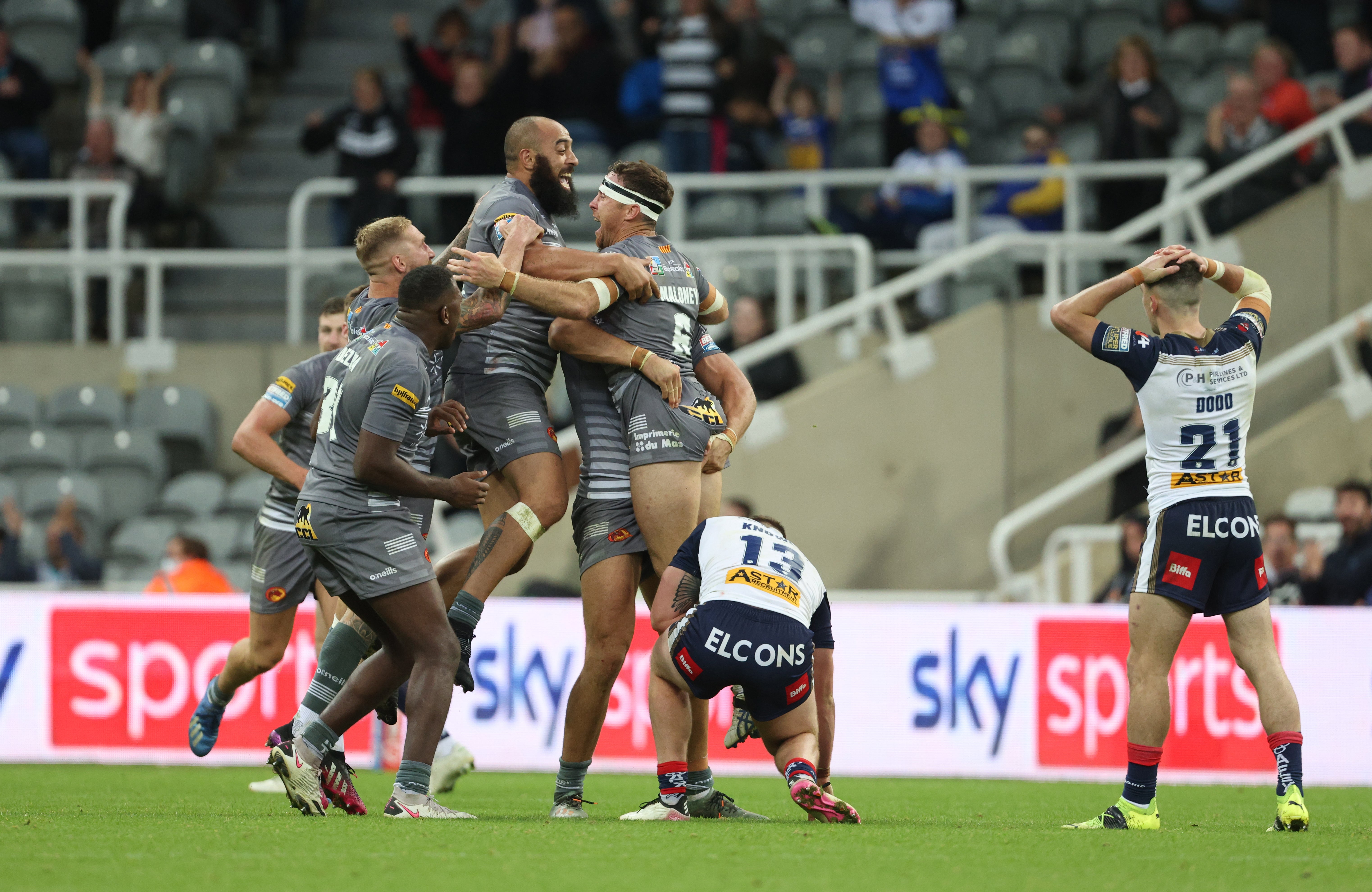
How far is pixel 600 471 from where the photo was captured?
Answer: 7.29 m

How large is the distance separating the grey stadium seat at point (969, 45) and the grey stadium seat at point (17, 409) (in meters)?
8.65

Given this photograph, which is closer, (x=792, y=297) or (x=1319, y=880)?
(x=1319, y=880)

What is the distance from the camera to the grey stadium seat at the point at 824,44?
1738 centimetres

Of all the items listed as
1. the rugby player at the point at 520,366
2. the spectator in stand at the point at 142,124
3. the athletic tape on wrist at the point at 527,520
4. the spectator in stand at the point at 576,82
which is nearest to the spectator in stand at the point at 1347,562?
the rugby player at the point at 520,366

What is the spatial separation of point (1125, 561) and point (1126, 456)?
0.91 m

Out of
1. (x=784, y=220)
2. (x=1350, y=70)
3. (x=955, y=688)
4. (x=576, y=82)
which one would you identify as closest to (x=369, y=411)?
(x=955, y=688)

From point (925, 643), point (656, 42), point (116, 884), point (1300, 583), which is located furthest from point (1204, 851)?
point (656, 42)

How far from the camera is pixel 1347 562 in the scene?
37.3ft

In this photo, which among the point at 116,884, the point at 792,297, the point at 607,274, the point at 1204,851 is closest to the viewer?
the point at 116,884

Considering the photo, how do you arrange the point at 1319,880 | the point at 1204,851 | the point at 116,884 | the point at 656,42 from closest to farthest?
the point at 116,884 < the point at 1319,880 < the point at 1204,851 < the point at 656,42

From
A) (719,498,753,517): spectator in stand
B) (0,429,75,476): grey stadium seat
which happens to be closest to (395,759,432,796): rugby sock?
(719,498,753,517): spectator in stand

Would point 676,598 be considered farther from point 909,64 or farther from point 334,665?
point 909,64

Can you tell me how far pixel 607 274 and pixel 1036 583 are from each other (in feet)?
20.4

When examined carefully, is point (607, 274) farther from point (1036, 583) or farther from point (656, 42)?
point (656, 42)
